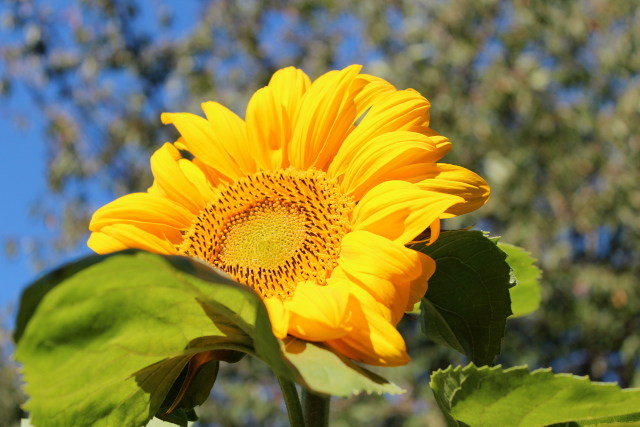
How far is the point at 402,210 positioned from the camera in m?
0.66

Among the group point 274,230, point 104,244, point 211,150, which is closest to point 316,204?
point 274,230

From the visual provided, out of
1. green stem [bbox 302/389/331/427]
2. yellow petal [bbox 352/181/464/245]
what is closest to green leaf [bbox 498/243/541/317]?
yellow petal [bbox 352/181/464/245]

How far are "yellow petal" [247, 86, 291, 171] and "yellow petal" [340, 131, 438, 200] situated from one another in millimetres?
137

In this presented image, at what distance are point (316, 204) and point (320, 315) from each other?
0.90ft

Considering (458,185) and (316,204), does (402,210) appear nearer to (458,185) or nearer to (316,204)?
(458,185)

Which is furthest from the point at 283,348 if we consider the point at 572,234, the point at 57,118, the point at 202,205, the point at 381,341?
the point at 57,118

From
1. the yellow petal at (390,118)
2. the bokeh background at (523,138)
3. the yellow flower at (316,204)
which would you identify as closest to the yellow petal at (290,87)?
the yellow flower at (316,204)

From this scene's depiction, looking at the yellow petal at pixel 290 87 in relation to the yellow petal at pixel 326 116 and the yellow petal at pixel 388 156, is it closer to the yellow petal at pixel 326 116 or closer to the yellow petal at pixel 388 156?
the yellow petal at pixel 326 116

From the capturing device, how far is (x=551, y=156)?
4.77 m

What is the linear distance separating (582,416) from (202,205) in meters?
0.55

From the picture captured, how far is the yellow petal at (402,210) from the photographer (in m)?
0.66

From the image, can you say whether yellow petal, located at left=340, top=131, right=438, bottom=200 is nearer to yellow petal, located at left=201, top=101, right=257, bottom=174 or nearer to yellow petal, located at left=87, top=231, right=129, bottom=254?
yellow petal, located at left=201, top=101, right=257, bottom=174

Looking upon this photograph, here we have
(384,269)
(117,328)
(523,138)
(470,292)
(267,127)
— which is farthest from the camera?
(523,138)

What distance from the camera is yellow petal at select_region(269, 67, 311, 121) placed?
868 millimetres
